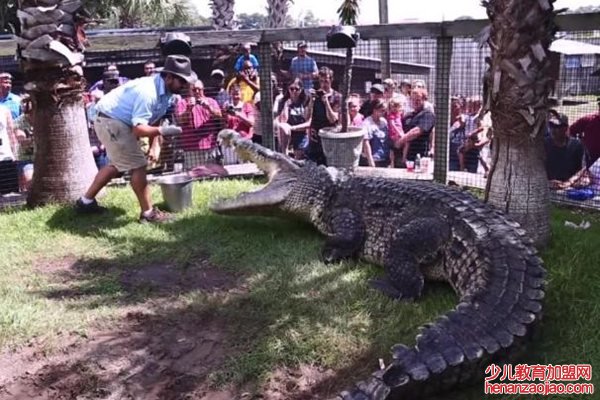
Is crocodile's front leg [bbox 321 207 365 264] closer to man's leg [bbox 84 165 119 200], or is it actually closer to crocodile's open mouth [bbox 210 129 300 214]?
crocodile's open mouth [bbox 210 129 300 214]

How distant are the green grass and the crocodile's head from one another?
19cm

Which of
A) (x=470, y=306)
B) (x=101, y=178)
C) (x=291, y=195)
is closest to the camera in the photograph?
(x=470, y=306)

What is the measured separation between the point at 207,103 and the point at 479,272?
4911mm

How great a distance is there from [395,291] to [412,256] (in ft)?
0.82

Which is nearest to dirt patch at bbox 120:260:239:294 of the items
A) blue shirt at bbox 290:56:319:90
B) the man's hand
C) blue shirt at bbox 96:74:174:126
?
the man's hand

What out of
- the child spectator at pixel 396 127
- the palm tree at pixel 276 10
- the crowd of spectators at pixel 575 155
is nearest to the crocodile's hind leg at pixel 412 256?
the crowd of spectators at pixel 575 155

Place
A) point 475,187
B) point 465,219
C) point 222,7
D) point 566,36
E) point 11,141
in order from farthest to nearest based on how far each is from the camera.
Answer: point 222,7 < point 11,141 < point 475,187 < point 566,36 < point 465,219

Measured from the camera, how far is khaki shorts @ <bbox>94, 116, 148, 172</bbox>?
5.30 m

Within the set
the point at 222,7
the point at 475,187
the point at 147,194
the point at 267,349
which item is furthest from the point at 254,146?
the point at 222,7

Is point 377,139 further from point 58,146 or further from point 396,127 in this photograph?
point 58,146

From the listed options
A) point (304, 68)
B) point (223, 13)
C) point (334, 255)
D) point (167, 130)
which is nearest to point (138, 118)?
point (167, 130)

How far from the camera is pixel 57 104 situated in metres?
5.94

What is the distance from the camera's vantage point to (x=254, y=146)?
5.72m

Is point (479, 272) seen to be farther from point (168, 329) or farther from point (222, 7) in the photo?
point (222, 7)
